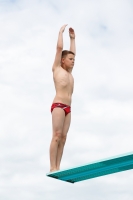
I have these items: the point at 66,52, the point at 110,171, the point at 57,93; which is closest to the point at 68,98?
the point at 57,93

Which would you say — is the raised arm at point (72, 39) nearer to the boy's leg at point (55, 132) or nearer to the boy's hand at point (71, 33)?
the boy's hand at point (71, 33)

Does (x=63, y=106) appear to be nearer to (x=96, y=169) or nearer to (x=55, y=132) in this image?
(x=55, y=132)

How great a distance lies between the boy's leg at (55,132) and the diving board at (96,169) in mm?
345

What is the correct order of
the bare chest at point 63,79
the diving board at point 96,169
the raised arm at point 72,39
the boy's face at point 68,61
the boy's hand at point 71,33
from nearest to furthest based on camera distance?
the diving board at point 96,169
the bare chest at point 63,79
the boy's face at point 68,61
the raised arm at point 72,39
the boy's hand at point 71,33

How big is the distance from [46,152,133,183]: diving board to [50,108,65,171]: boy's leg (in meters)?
0.34

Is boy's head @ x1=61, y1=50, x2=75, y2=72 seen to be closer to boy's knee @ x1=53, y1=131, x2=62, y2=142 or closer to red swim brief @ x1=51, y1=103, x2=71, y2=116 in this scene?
red swim brief @ x1=51, y1=103, x2=71, y2=116

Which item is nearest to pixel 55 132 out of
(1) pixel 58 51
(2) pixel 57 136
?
(2) pixel 57 136

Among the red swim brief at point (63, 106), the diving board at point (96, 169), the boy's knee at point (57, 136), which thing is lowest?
the diving board at point (96, 169)

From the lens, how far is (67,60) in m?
11.4

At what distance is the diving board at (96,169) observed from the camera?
32.0 feet

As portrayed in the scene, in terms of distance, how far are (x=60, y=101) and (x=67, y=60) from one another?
40.5 inches

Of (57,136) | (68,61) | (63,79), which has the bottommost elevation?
(57,136)

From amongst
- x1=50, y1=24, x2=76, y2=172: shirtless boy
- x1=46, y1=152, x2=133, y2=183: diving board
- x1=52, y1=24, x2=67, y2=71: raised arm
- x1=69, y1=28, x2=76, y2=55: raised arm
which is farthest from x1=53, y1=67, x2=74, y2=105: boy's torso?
x1=46, y1=152, x2=133, y2=183: diving board

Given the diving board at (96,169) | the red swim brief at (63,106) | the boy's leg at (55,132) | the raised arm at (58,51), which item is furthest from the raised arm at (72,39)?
the diving board at (96,169)
